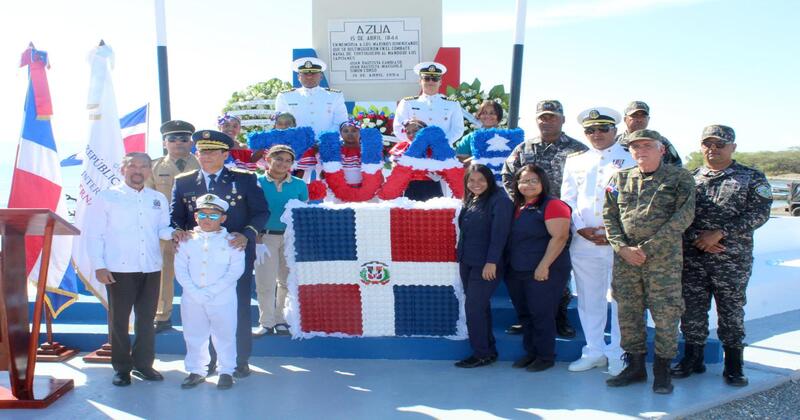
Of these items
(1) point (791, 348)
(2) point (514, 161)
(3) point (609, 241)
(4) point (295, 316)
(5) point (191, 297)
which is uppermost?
(2) point (514, 161)

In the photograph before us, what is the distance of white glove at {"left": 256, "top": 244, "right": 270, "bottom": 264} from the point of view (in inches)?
162

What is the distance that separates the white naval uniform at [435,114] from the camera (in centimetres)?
532

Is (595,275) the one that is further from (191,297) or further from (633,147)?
(191,297)

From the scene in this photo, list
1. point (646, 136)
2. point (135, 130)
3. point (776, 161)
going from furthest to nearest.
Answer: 1. point (776, 161)
2. point (135, 130)
3. point (646, 136)

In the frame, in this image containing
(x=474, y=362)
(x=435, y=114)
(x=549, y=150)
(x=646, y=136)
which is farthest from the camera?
(x=435, y=114)

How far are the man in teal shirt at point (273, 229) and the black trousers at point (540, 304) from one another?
1575mm

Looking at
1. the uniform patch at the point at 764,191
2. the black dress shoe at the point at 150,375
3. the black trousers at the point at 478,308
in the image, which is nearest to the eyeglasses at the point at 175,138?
the black dress shoe at the point at 150,375

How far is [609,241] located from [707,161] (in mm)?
823

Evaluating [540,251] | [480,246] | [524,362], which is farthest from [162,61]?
[524,362]

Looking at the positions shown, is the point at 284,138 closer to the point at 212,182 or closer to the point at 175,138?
the point at 175,138

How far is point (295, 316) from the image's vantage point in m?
4.32

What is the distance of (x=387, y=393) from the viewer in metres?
3.63

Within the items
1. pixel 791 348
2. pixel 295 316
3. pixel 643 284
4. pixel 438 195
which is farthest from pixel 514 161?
pixel 791 348

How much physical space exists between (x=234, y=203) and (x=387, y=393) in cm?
147
